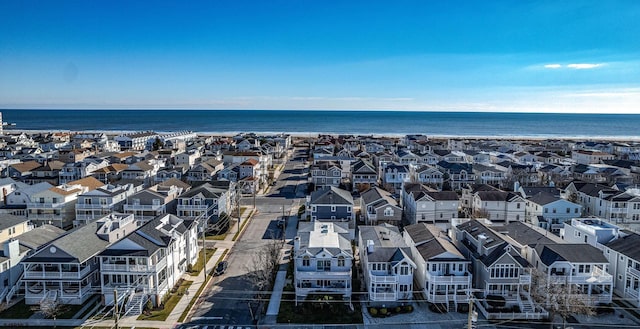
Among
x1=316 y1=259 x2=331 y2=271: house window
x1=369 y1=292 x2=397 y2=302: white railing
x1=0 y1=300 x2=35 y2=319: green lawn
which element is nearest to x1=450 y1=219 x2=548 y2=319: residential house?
x1=369 y1=292 x2=397 y2=302: white railing

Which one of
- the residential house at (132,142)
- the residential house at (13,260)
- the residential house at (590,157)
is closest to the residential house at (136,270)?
the residential house at (13,260)

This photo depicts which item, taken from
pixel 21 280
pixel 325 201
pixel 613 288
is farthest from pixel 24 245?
pixel 613 288

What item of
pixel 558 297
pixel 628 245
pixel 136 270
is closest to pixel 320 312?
pixel 136 270

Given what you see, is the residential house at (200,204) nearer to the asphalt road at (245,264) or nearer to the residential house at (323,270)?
the asphalt road at (245,264)

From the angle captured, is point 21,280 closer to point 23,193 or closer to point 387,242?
point 23,193

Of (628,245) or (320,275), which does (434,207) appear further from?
(320,275)

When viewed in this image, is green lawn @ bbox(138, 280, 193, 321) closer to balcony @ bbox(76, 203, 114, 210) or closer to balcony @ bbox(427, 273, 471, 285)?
balcony @ bbox(76, 203, 114, 210)
